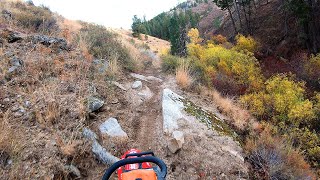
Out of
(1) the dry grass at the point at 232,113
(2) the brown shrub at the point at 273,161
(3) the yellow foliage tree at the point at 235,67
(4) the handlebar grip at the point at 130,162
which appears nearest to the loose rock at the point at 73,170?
(4) the handlebar grip at the point at 130,162

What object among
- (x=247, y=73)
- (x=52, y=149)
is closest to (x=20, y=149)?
(x=52, y=149)

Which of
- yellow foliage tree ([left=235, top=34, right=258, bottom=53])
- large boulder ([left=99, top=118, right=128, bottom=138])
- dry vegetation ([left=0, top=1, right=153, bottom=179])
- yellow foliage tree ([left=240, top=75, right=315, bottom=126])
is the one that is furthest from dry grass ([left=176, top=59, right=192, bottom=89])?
yellow foliage tree ([left=235, top=34, right=258, bottom=53])

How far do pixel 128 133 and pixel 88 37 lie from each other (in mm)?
5385

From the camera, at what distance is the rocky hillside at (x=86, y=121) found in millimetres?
3833

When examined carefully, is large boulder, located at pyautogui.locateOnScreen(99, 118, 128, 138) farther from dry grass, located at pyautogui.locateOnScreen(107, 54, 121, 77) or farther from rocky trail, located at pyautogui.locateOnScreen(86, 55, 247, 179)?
dry grass, located at pyautogui.locateOnScreen(107, 54, 121, 77)

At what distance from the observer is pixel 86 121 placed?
15.8ft

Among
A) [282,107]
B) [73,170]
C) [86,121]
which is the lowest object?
[282,107]

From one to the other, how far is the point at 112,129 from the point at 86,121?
523mm

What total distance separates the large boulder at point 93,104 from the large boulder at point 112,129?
40 centimetres

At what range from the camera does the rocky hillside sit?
3.83 meters

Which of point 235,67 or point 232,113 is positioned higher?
point 232,113

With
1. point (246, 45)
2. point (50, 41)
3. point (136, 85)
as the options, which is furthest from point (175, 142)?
point (246, 45)

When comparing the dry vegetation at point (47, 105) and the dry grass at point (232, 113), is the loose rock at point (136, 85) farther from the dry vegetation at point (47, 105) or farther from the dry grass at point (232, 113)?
the dry grass at point (232, 113)

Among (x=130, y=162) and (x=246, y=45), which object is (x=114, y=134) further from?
(x=246, y=45)
